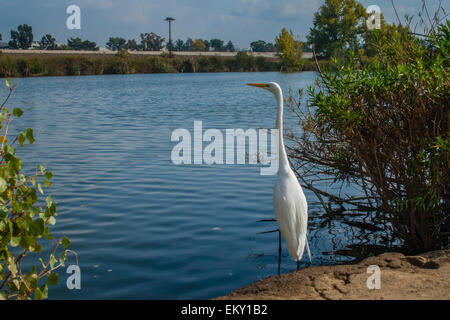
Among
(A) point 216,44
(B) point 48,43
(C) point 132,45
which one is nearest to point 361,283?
(B) point 48,43

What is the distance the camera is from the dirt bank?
3.83 meters

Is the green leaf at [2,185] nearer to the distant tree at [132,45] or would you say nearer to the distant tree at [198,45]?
the distant tree at [132,45]

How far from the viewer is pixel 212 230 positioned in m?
6.77

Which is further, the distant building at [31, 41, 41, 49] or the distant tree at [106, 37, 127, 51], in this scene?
the distant tree at [106, 37, 127, 51]

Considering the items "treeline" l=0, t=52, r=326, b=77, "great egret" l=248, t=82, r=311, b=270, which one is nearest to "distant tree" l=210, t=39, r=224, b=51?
"treeline" l=0, t=52, r=326, b=77

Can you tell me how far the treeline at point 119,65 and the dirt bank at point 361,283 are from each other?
38.2 metres

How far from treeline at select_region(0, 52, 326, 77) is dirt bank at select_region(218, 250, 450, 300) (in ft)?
125

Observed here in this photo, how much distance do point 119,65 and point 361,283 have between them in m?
60.6

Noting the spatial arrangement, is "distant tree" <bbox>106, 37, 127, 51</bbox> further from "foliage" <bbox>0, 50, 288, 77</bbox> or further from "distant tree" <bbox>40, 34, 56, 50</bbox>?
"foliage" <bbox>0, 50, 288, 77</bbox>

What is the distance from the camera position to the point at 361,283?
4.05 metres
